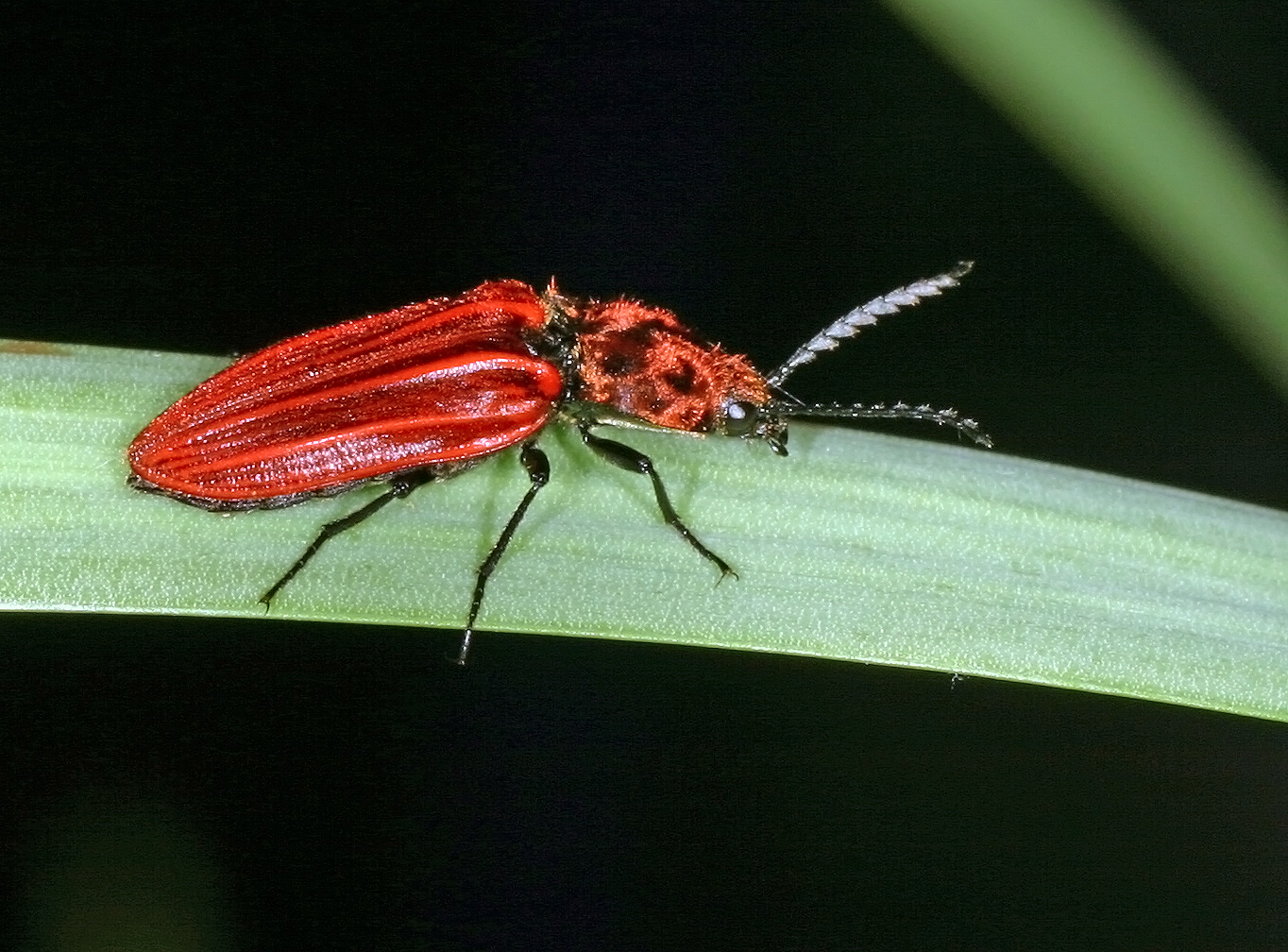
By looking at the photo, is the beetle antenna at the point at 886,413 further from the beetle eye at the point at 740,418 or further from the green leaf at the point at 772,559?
the green leaf at the point at 772,559

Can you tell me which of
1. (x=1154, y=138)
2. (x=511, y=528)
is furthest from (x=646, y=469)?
(x=1154, y=138)

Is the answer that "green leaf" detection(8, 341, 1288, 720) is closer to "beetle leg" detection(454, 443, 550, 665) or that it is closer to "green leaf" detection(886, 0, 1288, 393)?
"beetle leg" detection(454, 443, 550, 665)

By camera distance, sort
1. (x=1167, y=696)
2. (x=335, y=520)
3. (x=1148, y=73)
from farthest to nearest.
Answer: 1. (x=1148, y=73)
2. (x=335, y=520)
3. (x=1167, y=696)

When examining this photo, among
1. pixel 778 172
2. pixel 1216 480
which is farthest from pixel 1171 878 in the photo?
pixel 778 172

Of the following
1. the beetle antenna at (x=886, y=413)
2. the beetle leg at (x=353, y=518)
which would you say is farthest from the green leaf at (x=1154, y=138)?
the beetle leg at (x=353, y=518)

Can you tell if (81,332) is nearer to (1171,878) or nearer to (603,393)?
(603,393)

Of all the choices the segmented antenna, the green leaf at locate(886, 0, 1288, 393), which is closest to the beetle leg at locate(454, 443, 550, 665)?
the segmented antenna
